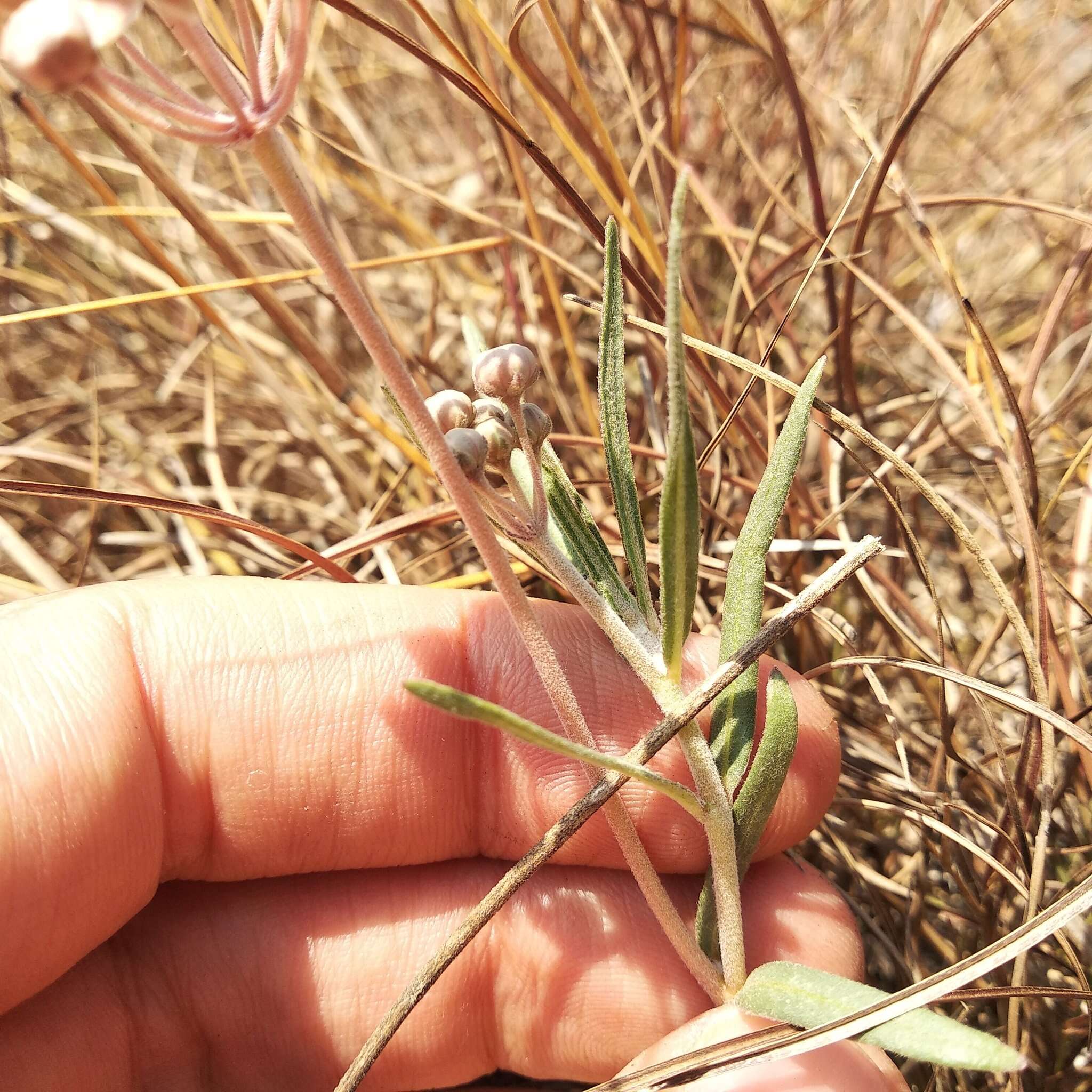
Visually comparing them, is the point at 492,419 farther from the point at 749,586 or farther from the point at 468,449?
the point at 749,586

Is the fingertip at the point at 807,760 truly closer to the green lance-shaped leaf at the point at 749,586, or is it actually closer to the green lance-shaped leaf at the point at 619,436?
the green lance-shaped leaf at the point at 749,586

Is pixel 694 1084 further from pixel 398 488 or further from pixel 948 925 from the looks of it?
pixel 398 488

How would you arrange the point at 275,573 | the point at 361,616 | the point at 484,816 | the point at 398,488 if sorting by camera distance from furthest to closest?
the point at 398,488, the point at 275,573, the point at 484,816, the point at 361,616

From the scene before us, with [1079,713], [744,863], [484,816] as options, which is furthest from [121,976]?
[1079,713]

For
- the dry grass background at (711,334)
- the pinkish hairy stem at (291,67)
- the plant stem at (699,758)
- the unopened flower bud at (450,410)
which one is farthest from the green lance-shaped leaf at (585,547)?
the pinkish hairy stem at (291,67)

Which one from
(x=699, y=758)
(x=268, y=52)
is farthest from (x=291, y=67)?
(x=699, y=758)

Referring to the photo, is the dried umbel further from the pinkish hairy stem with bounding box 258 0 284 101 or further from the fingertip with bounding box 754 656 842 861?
the fingertip with bounding box 754 656 842 861
